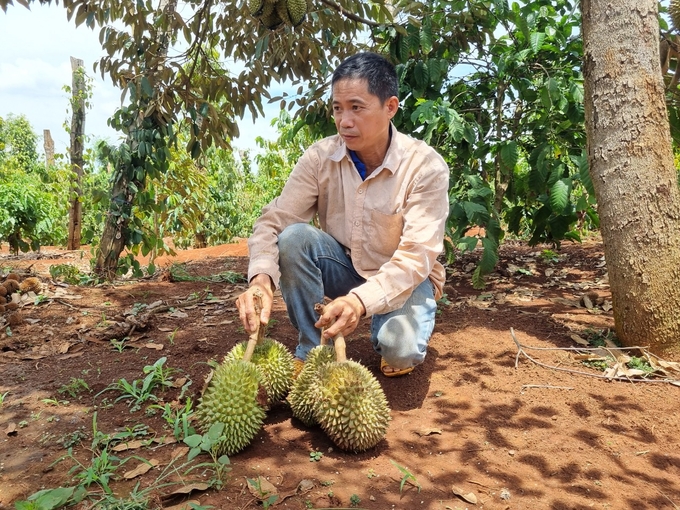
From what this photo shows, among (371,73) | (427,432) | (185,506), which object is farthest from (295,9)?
(185,506)

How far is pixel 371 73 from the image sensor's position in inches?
93.9

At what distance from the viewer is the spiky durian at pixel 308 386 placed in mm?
2053

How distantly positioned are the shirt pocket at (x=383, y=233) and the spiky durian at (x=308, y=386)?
0.69 m

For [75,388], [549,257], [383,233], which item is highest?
[383,233]

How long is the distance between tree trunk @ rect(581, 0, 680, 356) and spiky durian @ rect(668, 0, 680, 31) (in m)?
0.68

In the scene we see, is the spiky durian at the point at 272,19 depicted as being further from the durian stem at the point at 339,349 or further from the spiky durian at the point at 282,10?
the durian stem at the point at 339,349

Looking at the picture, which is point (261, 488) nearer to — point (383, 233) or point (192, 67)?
point (383, 233)

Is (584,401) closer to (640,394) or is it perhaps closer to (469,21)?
(640,394)

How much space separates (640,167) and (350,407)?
1924mm

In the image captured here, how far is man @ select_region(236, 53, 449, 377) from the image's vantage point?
2.37 m

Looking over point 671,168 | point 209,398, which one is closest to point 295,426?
point 209,398

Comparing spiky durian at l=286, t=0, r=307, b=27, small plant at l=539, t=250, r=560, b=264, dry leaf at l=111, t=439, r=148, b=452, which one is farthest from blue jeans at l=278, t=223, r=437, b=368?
small plant at l=539, t=250, r=560, b=264

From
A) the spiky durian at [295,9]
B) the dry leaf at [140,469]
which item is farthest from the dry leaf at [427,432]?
the spiky durian at [295,9]

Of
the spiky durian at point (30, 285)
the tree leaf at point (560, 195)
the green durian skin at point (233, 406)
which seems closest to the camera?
the green durian skin at point (233, 406)
